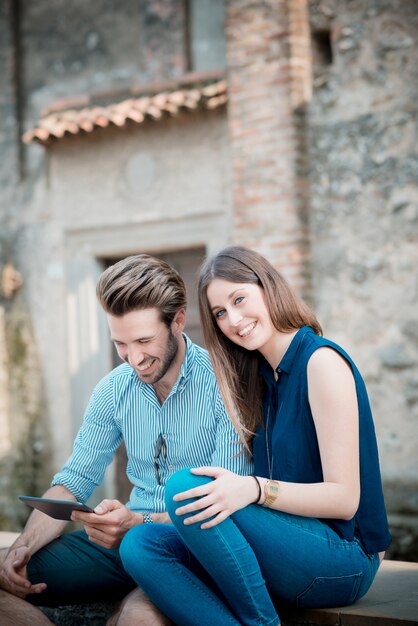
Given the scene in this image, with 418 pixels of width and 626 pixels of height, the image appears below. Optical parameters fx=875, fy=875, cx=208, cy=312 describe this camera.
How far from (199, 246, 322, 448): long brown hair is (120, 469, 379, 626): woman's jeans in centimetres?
37

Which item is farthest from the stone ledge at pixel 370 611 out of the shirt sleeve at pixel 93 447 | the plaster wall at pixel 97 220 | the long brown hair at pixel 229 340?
the plaster wall at pixel 97 220

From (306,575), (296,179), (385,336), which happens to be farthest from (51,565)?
(296,179)

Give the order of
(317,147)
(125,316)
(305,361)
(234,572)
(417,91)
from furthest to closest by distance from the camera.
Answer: (317,147)
(417,91)
(125,316)
(305,361)
(234,572)

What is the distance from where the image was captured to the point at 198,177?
23.9ft

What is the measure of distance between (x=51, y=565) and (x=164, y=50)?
569cm

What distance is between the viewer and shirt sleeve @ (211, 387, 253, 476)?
2906 mm

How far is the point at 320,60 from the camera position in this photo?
6.43 metres

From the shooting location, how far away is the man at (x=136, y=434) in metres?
3.00

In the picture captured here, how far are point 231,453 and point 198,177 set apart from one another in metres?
4.67

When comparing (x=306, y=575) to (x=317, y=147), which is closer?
(x=306, y=575)

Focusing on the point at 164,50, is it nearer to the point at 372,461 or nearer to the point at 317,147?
the point at 317,147

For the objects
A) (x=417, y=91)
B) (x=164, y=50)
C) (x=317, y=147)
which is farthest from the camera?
(x=164, y=50)

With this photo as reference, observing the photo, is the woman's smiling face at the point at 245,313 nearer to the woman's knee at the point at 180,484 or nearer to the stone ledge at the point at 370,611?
the woman's knee at the point at 180,484

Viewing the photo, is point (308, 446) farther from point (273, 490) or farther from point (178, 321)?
point (178, 321)
